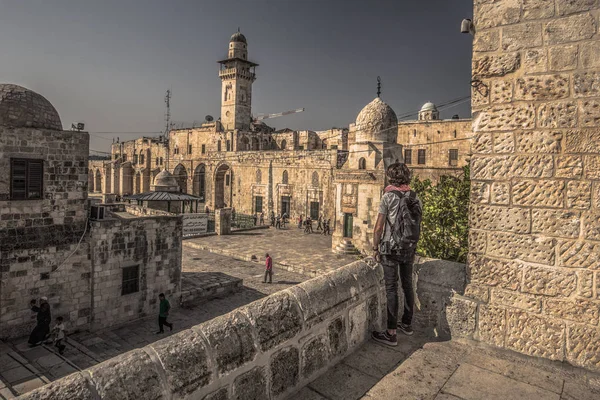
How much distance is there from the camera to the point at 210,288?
466 inches

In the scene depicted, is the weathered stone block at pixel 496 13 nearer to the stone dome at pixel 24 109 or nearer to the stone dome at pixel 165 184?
the stone dome at pixel 24 109

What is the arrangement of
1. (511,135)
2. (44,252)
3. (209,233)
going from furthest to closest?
(209,233) < (44,252) < (511,135)

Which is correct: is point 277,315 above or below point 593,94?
below

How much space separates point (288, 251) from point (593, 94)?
16825 mm

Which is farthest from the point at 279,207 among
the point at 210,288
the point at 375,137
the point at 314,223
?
the point at 210,288

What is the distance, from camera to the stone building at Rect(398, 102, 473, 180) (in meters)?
28.2

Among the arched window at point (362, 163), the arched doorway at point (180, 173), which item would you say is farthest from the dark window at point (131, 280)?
the arched doorway at point (180, 173)

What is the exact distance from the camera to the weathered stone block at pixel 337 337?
8.54 ft

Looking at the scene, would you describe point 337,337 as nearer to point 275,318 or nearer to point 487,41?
point 275,318

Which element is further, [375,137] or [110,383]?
[375,137]

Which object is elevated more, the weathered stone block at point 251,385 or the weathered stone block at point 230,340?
the weathered stone block at point 230,340

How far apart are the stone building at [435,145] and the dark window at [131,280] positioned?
72.4ft

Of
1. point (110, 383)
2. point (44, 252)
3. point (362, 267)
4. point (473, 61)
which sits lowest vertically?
point (44, 252)

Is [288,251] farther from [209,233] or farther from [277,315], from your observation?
[277,315]
